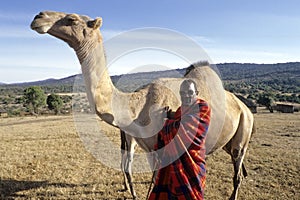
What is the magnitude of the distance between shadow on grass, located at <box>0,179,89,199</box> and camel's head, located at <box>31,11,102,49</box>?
4.27 meters

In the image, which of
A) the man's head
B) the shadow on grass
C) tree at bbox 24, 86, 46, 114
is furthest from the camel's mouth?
tree at bbox 24, 86, 46, 114

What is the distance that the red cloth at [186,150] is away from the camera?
4.24 metres

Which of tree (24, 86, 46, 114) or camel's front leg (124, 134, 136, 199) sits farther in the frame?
tree (24, 86, 46, 114)

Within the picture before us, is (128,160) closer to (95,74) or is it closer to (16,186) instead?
(16,186)

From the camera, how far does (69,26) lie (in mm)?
4117

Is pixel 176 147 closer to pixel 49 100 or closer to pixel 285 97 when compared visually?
pixel 49 100

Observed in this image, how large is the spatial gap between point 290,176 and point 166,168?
4990mm

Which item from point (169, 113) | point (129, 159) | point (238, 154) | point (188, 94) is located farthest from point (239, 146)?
point (188, 94)

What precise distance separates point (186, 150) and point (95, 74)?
5.37 feet

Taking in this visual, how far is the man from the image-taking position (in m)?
4.24

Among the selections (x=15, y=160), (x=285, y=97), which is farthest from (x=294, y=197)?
(x=285, y=97)

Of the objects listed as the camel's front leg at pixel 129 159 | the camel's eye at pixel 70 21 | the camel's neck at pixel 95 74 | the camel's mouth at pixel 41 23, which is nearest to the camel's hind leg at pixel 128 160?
the camel's front leg at pixel 129 159

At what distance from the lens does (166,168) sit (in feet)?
14.9

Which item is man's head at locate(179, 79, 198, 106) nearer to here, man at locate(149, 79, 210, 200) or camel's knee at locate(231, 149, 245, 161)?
man at locate(149, 79, 210, 200)
